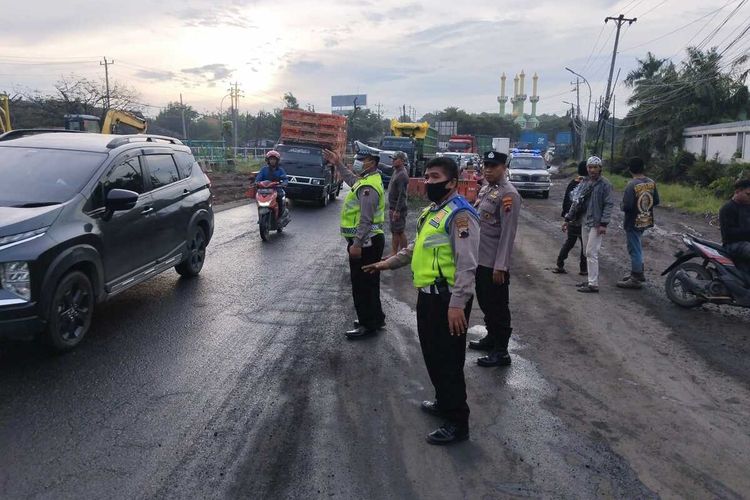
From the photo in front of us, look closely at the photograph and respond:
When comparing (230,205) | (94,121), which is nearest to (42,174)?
(230,205)

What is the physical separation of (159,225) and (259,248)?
13.6ft

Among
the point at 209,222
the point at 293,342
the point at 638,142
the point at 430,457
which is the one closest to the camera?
the point at 430,457

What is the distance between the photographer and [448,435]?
13.0 feet

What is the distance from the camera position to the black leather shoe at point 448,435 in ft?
12.9

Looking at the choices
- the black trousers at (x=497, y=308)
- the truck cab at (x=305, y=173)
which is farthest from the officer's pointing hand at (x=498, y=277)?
the truck cab at (x=305, y=173)

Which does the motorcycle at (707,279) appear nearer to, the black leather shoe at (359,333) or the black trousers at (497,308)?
the black trousers at (497,308)

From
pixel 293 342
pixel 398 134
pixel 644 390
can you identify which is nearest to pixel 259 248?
pixel 293 342

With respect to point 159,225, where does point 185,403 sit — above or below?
below

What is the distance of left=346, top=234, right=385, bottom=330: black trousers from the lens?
20.2 feet

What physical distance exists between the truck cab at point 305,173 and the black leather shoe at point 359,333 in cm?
1289

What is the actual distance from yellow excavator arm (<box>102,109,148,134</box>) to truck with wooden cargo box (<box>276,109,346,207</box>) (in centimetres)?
559

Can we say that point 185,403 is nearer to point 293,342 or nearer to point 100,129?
point 293,342

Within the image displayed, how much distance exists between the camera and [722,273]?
7.13m

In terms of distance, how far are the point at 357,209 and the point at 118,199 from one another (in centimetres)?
226
